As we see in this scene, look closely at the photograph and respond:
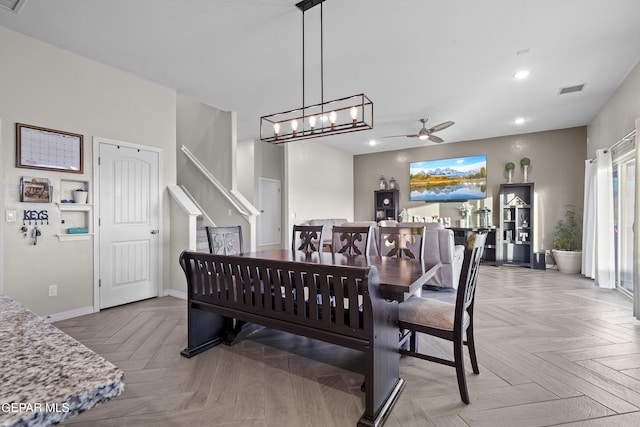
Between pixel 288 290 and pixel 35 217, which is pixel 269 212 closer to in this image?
pixel 35 217

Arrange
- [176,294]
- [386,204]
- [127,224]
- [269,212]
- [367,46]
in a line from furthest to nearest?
[386,204] < [269,212] < [176,294] < [127,224] < [367,46]

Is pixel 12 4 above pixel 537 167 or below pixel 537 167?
above

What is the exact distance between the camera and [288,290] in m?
1.98

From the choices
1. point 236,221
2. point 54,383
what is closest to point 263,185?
point 236,221

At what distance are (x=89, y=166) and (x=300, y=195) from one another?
4208 millimetres

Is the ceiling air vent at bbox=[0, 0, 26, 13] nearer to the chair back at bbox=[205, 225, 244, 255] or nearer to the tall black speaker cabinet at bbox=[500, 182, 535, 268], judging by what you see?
the chair back at bbox=[205, 225, 244, 255]

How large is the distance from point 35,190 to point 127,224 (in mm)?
975

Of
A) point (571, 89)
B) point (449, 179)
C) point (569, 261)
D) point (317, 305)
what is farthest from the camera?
point (449, 179)

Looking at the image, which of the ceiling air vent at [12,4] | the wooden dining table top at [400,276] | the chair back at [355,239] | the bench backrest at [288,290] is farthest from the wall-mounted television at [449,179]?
the ceiling air vent at [12,4]

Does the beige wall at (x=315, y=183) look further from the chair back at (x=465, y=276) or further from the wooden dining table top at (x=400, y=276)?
the chair back at (x=465, y=276)

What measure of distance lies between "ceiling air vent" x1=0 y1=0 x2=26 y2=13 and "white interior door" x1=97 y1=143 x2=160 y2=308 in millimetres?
1377

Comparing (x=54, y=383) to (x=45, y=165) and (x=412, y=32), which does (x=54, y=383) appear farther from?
(x=45, y=165)

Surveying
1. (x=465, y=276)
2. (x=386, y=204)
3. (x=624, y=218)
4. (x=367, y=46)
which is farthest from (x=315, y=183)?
(x=465, y=276)

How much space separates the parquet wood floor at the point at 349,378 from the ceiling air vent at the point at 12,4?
9.71 feet
